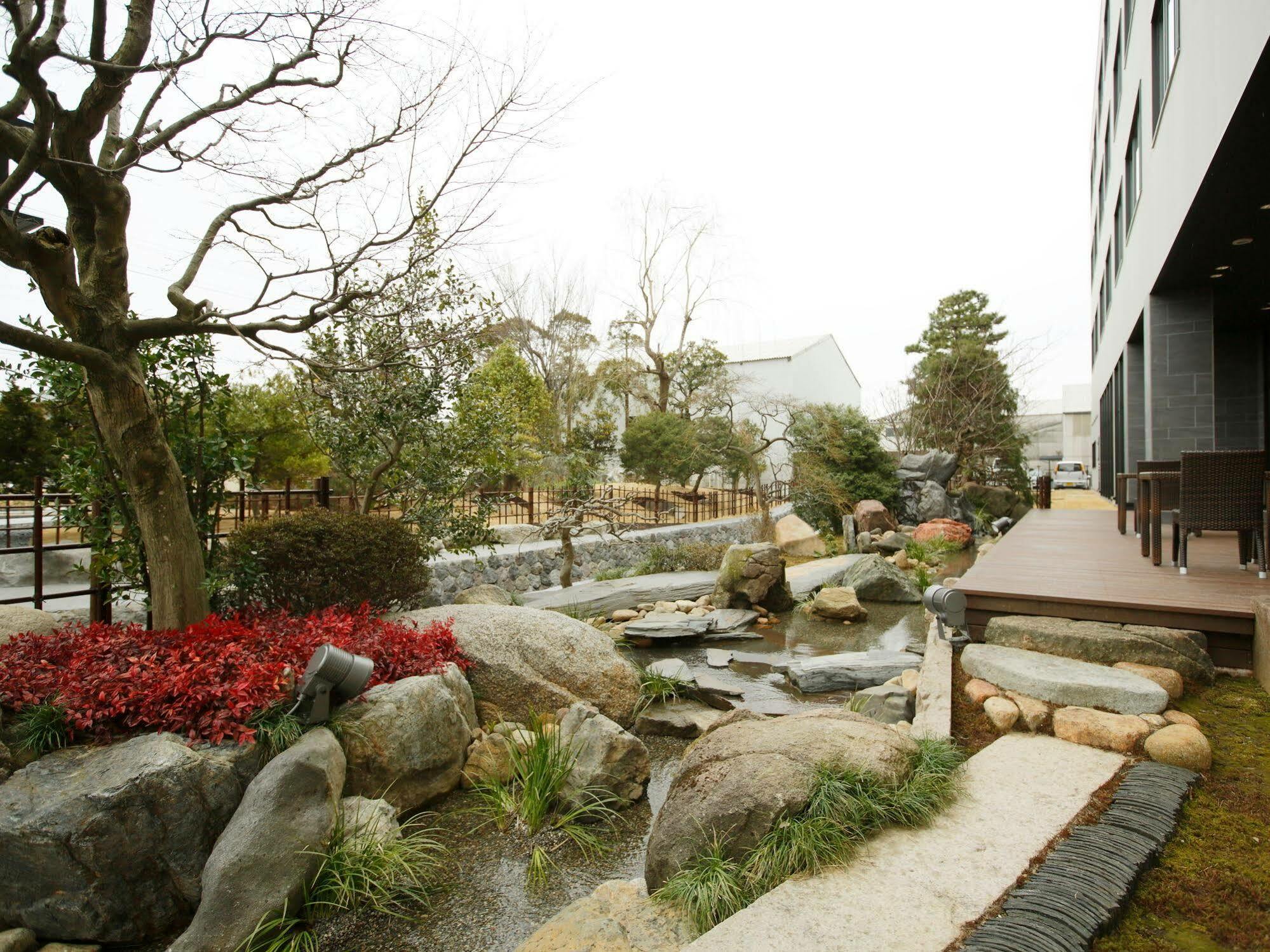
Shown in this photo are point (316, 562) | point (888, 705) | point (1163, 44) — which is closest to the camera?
point (888, 705)

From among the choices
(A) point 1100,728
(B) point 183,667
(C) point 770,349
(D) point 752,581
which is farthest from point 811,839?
(C) point 770,349

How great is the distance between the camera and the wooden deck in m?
4.04

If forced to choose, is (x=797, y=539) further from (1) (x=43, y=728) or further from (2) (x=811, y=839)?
(1) (x=43, y=728)

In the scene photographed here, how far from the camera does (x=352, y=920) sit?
315cm

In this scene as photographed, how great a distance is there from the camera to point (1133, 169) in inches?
445

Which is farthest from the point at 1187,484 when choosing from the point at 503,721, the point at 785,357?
the point at 785,357

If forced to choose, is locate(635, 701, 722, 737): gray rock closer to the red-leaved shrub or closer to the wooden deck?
the red-leaved shrub

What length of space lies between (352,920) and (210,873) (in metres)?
0.62

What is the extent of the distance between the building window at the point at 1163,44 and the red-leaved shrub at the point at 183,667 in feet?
28.9

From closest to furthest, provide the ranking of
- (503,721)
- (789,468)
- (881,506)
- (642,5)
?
1. (503,721)
2. (642,5)
3. (881,506)
4. (789,468)

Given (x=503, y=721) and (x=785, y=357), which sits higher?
(x=785, y=357)

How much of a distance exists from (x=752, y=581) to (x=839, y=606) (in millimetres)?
1140

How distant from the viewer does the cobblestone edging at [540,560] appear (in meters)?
9.19

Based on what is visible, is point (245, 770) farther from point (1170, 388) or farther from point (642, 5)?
point (1170, 388)
